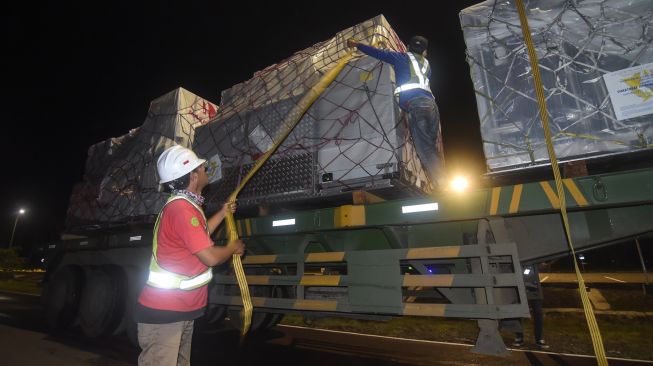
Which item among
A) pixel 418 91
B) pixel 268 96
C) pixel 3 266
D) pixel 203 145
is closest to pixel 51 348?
pixel 203 145

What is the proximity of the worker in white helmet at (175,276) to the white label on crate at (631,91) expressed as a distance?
3188 millimetres

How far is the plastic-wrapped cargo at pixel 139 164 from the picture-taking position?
5.62 m

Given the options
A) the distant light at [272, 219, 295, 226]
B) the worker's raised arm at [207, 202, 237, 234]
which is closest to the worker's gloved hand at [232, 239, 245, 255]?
the worker's raised arm at [207, 202, 237, 234]

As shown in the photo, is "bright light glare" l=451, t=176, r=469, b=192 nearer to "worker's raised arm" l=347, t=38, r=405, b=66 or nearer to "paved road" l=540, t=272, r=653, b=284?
"worker's raised arm" l=347, t=38, r=405, b=66

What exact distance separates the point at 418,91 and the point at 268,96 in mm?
2142

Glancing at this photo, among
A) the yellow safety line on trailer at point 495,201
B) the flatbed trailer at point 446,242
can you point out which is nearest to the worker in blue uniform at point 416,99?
the flatbed trailer at point 446,242

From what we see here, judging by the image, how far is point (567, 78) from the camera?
10.0ft

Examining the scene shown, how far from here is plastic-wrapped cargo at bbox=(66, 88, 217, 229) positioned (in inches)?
221

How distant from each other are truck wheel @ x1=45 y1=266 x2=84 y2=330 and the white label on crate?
25.1 feet

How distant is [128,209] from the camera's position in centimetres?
590

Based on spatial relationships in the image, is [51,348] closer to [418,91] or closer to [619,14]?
[418,91]

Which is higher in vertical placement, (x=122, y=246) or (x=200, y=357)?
(x=122, y=246)

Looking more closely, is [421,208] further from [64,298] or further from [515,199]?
[64,298]

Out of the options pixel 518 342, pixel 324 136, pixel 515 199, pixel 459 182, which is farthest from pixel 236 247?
pixel 518 342
